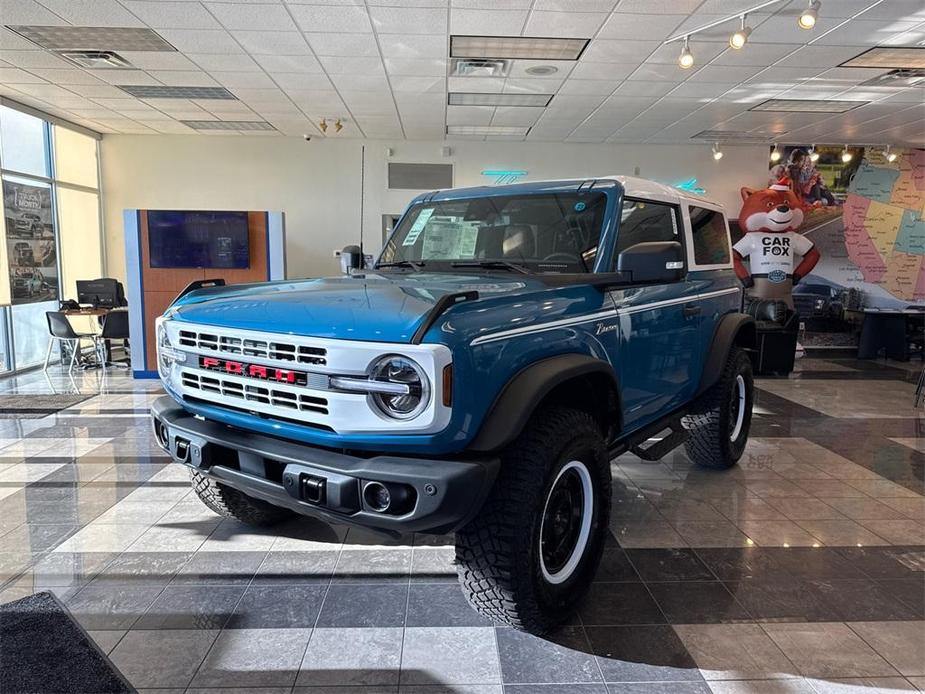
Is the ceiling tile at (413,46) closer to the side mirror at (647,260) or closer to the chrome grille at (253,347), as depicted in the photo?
the side mirror at (647,260)

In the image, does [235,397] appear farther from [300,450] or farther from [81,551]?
[81,551]

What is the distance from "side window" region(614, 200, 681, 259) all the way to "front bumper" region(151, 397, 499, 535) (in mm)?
1397

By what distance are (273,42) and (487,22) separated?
6.62 feet

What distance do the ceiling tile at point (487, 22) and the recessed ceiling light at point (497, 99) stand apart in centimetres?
196

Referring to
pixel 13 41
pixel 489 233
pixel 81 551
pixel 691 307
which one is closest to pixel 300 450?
pixel 489 233

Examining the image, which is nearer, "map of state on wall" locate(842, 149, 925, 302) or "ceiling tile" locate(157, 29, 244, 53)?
"ceiling tile" locate(157, 29, 244, 53)

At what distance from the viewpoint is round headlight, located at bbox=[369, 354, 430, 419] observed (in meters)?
1.76

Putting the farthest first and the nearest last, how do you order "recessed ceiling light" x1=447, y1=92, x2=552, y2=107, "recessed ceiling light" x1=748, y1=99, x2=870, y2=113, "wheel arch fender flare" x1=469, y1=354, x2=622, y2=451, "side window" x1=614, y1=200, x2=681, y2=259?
1. "recessed ceiling light" x1=748, y1=99, x2=870, y2=113
2. "recessed ceiling light" x1=447, y1=92, x2=552, y2=107
3. "side window" x1=614, y1=200, x2=681, y2=259
4. "wheel arch fender flare" x1=469, y1=354, x2=622, y2=451

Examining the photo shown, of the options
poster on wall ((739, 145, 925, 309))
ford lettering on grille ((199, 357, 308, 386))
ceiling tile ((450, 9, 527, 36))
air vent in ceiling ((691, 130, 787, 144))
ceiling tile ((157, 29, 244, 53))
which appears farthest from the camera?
poster on wall ((739, 145, 925, 309))

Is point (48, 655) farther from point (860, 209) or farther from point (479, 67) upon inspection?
point (860, 209)

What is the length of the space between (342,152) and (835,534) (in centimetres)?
900

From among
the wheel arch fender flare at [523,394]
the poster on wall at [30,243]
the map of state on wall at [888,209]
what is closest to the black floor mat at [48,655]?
the wheel arch fender flare at [523,394]

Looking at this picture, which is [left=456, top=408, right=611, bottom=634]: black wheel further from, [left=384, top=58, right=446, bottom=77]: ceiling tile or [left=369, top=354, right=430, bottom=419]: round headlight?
[left=384, top=58, right=446, bottom=77]: ceiling tile

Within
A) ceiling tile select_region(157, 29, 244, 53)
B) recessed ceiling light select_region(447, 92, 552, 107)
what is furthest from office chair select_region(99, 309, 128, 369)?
recessed ceiling light select_region(447, 92, 552, 107)
